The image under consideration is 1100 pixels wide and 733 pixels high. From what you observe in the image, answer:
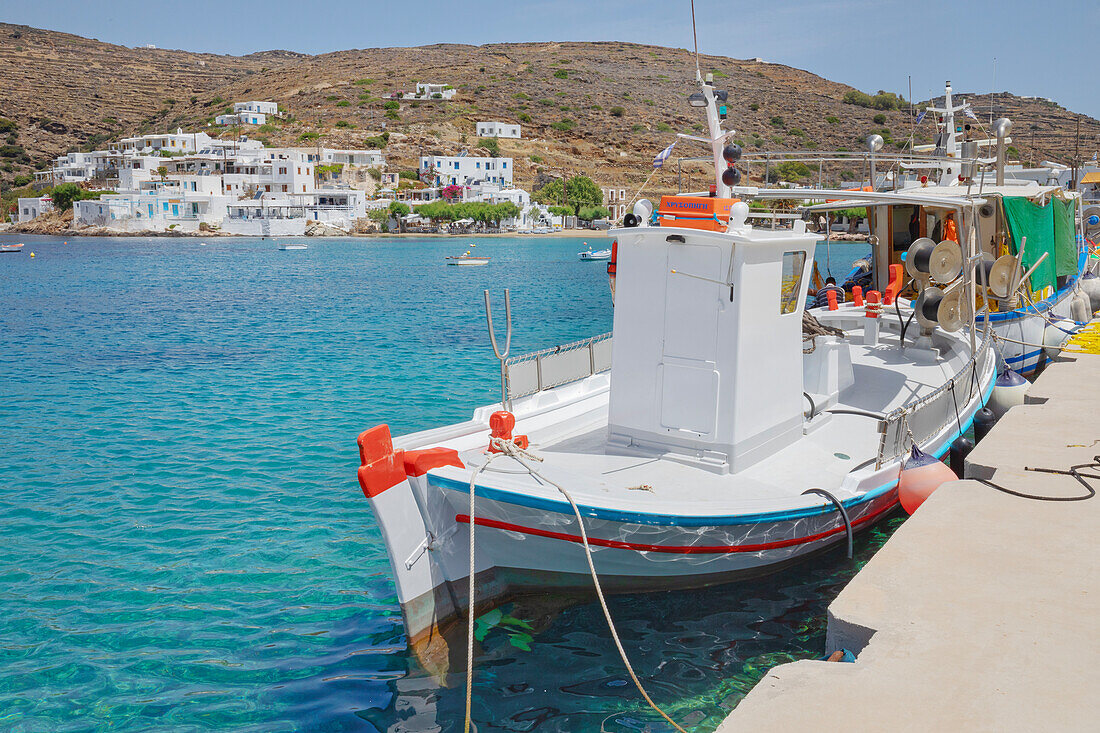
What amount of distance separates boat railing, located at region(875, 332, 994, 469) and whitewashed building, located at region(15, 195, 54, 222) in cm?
14585

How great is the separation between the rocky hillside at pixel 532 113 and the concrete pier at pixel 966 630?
119835 mm

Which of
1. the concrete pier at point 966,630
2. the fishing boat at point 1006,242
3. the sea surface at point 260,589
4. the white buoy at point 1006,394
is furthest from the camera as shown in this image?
the fishing boat at point 1006,242

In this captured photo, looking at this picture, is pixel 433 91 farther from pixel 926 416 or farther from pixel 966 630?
pixel 966 630

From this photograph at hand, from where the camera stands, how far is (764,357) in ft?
28.0

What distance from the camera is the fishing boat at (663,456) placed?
279 inches

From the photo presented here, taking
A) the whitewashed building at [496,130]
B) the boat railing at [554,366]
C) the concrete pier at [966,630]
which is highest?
the whitewashed building at [496,130]

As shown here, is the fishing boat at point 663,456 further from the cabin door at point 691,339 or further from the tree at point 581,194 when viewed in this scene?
the tree at point 581,194

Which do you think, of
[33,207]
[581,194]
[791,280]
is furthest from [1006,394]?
[33,207]

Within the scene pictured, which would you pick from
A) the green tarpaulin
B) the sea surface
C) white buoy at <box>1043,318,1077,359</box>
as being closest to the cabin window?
the sea surface

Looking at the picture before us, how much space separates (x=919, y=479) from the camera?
8727 millimetres

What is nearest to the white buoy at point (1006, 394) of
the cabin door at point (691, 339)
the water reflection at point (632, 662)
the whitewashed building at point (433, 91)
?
the water reflection at point (632, 662)

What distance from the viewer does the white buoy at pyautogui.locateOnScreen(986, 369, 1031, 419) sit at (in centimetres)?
1355

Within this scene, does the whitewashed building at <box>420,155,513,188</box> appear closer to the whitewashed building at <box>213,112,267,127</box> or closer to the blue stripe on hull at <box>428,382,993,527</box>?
the whitewashed building at <box>213,112,267,127</box>

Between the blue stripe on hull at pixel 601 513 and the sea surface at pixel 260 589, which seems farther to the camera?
the blue stripe on hull at pixel 601 513
